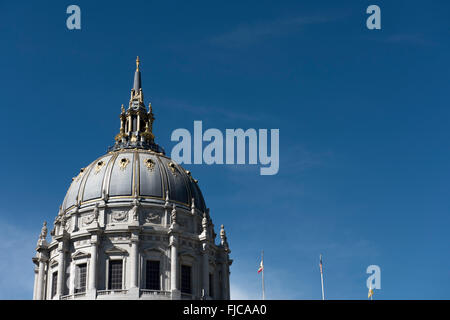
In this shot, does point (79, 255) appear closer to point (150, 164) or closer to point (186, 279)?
point (186, 279)

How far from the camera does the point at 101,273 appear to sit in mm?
96625

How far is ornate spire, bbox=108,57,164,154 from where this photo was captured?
113688mm

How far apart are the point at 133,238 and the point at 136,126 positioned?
78.9ft

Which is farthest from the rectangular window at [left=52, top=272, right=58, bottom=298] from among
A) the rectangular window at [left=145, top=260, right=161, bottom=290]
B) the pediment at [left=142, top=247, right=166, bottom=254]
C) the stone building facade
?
the pediment at [left=142, top=247, right=166, bottom=254]

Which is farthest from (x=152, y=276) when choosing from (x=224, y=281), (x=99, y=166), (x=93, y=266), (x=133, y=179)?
(x=99, y=166)

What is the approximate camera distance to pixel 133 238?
9756 cm

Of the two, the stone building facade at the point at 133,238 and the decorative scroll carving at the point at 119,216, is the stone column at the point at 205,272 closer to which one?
the stone building facade at the point at 133,238

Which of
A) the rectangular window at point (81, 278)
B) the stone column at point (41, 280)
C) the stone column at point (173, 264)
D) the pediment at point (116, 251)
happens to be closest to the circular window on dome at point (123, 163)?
the pediment at point (116, 251)

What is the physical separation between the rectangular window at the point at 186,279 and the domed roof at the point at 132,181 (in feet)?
30.4

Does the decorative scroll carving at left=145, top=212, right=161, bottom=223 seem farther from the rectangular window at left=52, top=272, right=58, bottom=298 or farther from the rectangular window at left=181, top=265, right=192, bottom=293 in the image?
the rectangular window at left=52, top=272, right=58, bottom=298

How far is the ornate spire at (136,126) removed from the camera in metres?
114

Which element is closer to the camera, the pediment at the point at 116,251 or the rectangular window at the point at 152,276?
the rectangular window at the point at 152,276
